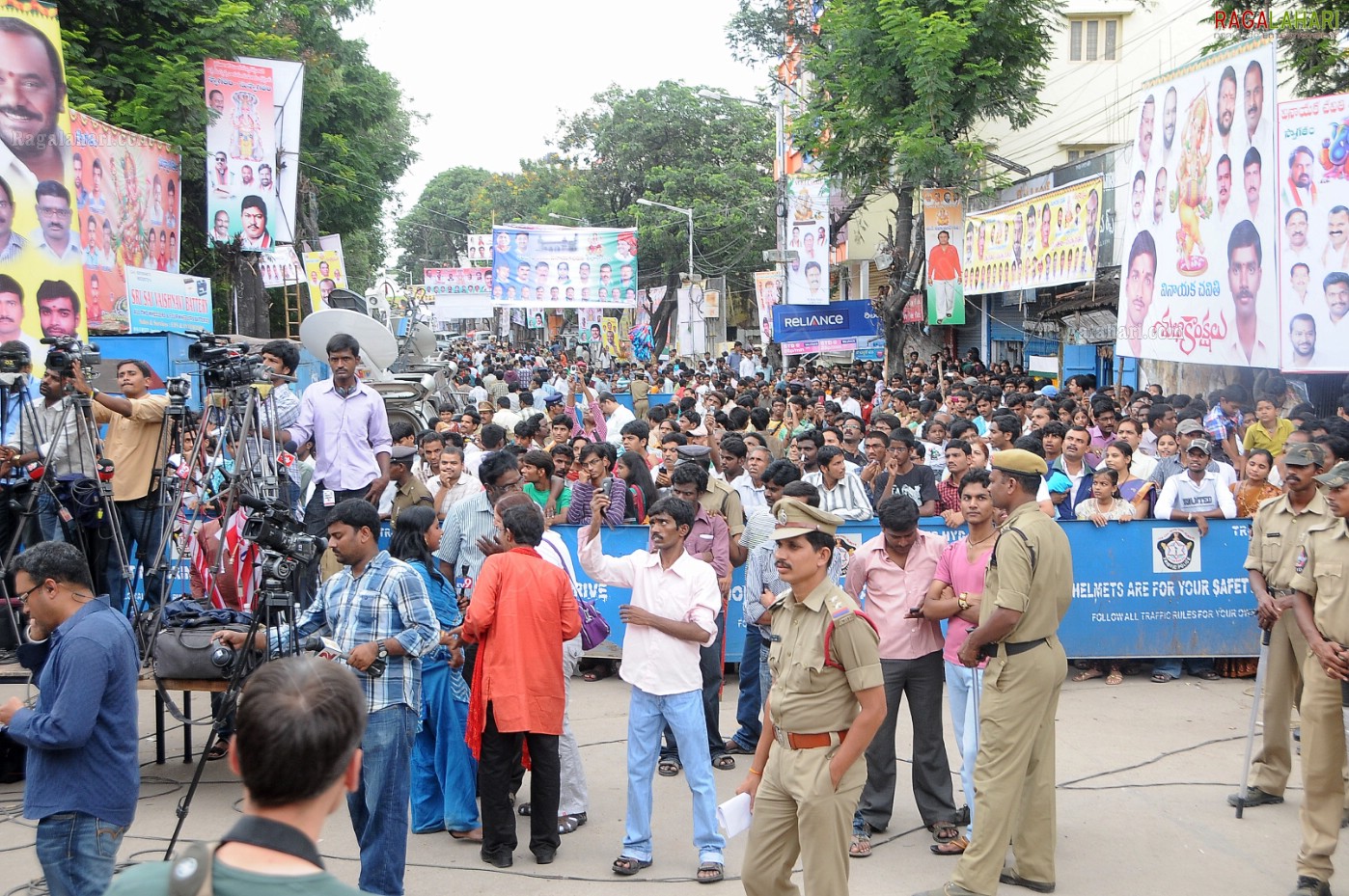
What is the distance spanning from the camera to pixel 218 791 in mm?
6793

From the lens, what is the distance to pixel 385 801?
16.0 feet

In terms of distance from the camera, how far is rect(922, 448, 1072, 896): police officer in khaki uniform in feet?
16.6

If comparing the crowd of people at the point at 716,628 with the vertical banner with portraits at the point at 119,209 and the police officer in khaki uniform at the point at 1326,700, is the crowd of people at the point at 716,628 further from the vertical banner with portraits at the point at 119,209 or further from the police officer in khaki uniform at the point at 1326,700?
the vertical banner with portraits at the point at 119,209

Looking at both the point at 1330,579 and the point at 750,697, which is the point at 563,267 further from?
the point at 1330,579

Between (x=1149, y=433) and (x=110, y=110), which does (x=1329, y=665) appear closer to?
(x=1149, y=433)

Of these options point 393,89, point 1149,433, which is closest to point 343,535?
point 1149,433

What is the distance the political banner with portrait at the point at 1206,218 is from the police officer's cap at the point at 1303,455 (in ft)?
15.3

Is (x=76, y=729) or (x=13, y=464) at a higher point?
(x=13, y=464)

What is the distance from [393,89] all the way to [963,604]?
106ft

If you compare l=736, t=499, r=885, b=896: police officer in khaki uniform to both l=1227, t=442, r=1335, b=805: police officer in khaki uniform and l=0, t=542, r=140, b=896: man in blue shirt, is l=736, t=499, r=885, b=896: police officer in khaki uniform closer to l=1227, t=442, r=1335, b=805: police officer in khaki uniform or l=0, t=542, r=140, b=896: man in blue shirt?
l=0, t=542, r=140, b=896: man in blue shirt

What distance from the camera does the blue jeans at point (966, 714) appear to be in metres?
5.83

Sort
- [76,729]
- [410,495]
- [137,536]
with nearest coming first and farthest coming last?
[76,729], [137,536], [410,495]

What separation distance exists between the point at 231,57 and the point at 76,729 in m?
21.8

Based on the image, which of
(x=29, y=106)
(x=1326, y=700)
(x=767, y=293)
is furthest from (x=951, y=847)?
(x=767, y=293)
